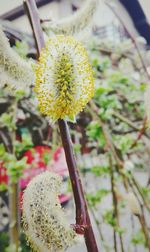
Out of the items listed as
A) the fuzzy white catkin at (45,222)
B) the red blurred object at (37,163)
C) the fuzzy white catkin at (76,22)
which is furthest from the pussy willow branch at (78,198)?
the red blurred object at (37,163)

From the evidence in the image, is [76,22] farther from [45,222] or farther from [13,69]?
[45,222]

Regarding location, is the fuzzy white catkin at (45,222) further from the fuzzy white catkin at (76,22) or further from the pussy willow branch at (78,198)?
the fuzzy white catkin at (76,22)

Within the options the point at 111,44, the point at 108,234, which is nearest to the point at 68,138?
the point at 111,44

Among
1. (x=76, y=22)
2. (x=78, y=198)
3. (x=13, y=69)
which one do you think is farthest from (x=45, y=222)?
(x=76, y=22)

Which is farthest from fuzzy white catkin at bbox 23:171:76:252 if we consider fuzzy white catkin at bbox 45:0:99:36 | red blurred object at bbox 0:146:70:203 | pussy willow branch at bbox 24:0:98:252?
red blurred object at bbox 0:146:70:203

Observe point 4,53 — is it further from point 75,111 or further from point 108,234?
point 108,234
